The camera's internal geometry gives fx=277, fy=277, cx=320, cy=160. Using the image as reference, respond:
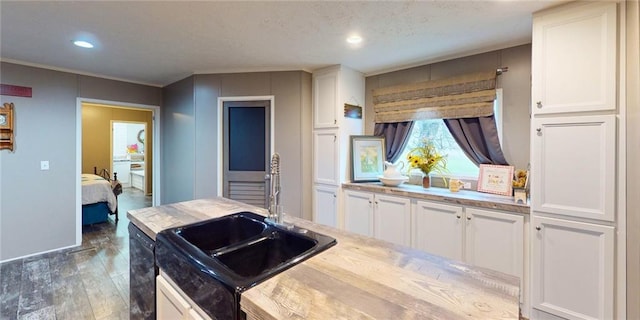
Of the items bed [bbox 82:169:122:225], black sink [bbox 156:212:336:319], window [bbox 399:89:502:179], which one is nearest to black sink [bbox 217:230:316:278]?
black sink [bbox 156:212:336:319]

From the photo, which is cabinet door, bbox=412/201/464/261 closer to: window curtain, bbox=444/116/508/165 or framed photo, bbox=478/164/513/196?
framed photo, bbox=478/164/513/196

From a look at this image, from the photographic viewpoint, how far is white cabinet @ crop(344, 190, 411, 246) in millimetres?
2744

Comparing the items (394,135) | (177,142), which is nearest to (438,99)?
(394,135)

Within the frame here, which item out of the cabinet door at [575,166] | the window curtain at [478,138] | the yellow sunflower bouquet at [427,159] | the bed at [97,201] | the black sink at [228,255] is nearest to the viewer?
the black sink at [228,255]

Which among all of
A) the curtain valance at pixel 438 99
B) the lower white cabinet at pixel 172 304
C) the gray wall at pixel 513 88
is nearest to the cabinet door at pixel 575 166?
the gray wall at pixel 513 88

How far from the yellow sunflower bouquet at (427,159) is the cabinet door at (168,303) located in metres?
2.47

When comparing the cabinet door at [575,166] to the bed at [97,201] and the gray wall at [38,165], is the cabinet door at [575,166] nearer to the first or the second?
the gray wall at [38,165]

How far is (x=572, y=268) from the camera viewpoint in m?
1.86

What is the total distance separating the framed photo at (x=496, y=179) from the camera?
2.51 metres

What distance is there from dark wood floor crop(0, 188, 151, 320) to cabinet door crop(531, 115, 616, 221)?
330cm

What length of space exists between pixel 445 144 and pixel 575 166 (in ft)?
4.30

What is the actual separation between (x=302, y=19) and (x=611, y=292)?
275 centimetres

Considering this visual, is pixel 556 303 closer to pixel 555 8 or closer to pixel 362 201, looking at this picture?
pixel 362 201

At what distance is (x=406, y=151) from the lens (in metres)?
3.36
